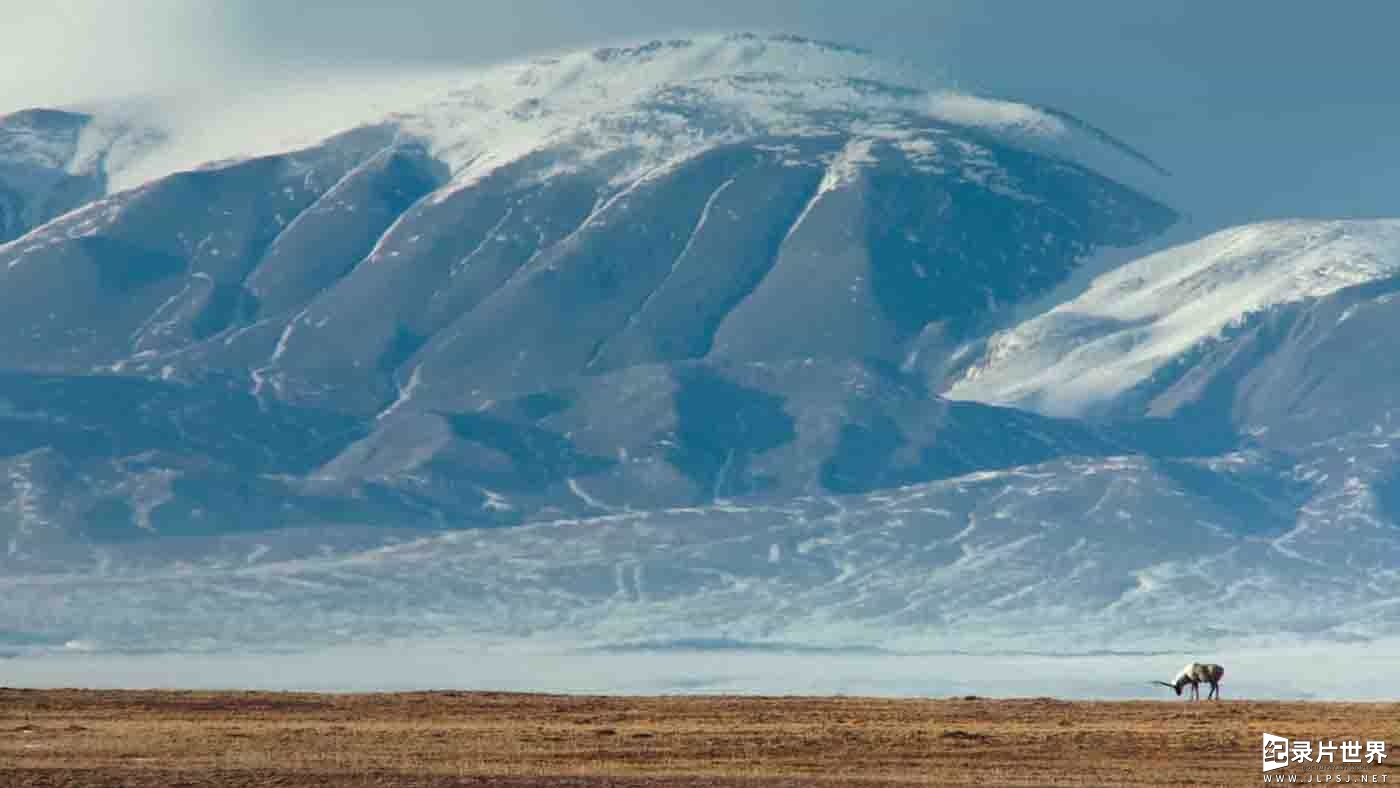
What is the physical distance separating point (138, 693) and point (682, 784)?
3861 centimetres

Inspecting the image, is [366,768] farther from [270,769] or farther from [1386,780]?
[1386,780]

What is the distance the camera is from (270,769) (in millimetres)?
83688

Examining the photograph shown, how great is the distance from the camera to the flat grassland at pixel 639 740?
82.8 metres

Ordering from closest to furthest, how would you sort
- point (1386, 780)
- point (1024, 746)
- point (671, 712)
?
1. point (1386, 780)
2. point (1024, 746)
3. point (671, 712)

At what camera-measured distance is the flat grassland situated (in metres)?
82.8

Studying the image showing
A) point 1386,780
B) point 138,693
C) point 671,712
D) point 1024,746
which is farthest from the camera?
point 138,693

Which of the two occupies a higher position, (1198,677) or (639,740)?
(1198,677)

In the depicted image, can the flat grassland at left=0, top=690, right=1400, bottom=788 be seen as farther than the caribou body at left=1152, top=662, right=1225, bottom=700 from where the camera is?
No

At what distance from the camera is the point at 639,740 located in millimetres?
93312

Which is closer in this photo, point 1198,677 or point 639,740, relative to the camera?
point 639,740

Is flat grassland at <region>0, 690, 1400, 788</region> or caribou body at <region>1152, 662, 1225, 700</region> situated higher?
caribou body at <region>1152, 662, 1225, 700</region>

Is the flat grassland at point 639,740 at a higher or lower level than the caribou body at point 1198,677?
lower

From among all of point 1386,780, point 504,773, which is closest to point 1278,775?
point 1386,780

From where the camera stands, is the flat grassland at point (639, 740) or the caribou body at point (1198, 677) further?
the caribou body at point (1198, 677)
